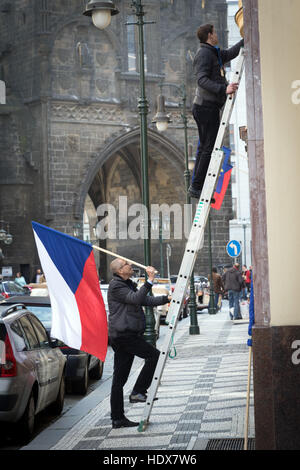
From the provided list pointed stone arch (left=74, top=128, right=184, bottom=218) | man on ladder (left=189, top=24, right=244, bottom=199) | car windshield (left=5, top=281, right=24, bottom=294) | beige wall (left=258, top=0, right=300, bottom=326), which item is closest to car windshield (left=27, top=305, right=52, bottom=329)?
man on ladder (left=189, top=24, right=244, bottom=199)

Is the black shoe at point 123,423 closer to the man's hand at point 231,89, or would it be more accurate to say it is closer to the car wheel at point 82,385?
the man's hand at point 231,89

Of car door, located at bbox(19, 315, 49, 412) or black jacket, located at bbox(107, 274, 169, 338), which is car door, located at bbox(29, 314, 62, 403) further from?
black jacket, located at bbox(107, 274, 169, 338)

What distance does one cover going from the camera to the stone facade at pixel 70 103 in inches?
2085

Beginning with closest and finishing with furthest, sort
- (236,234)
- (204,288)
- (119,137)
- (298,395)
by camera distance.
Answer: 1. (298,395)
2. (204,288)
3. (119,137)
4. (236,234)

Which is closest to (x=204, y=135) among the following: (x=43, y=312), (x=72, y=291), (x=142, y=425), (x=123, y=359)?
(x=72, y=291)

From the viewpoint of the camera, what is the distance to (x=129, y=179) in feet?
205

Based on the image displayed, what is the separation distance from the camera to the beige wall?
6676 millimetres

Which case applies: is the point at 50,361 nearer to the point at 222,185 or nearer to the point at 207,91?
the point at 222,185

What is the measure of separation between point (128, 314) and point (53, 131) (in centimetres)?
4449

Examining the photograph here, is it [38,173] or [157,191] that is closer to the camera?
[38,173]
